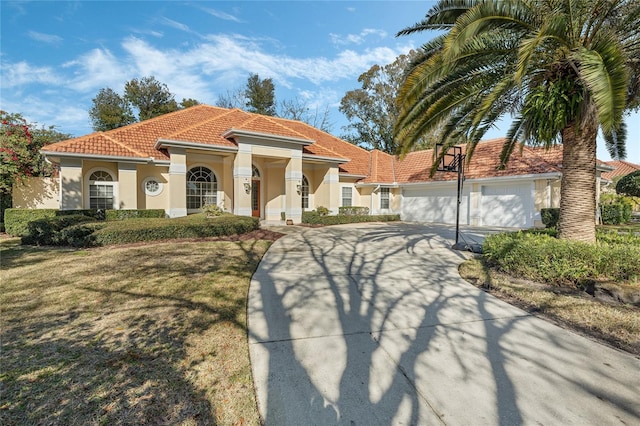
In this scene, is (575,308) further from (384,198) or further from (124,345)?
(384,198)

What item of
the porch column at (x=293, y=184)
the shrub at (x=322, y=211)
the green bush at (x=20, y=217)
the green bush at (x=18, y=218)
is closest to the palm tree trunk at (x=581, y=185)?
the porch column at (x=293, y=184)

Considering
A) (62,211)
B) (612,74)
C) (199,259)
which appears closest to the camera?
(612,74)

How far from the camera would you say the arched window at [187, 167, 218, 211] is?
16234mm

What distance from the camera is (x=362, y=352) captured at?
371 centimetres

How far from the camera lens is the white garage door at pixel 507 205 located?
16.0 m

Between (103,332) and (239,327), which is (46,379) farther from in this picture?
(239,327)

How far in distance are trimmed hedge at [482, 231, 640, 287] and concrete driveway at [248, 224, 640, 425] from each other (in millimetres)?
1541

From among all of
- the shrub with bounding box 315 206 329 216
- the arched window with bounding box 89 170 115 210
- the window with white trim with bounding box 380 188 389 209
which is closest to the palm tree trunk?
the shrub with bounding box 315 206 329 216

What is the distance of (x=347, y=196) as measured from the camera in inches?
844

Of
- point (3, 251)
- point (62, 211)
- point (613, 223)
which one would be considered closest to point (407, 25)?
point (3, 251)

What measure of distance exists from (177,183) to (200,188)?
7.93 feet

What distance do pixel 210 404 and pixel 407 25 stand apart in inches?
330

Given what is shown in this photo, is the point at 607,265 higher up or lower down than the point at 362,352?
higher up

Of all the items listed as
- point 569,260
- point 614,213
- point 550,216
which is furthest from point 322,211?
point 614,213
